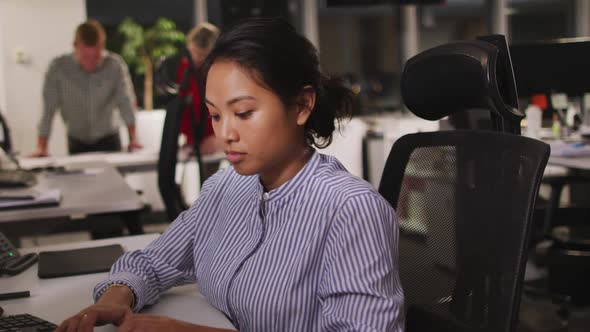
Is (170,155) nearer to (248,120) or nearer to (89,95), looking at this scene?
(248,120)

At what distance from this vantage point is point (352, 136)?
209 inches

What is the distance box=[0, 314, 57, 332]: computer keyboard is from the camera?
1196 mm

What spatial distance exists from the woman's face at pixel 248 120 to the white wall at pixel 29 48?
5897 millimetres

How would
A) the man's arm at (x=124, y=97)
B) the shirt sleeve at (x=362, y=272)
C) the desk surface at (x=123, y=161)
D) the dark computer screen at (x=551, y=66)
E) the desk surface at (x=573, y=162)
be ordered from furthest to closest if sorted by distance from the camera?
the man's arm at (x=124, y=97) → the desk surface at (x=123, y=161) → the desk surface at (x=573, y=162) → the dark computer screen at (x=551, y=66) → the shirt sleeve at (x=362, y=272)

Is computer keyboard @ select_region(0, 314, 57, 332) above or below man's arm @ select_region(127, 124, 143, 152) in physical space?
above

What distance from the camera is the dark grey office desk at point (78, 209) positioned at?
8.13 ft

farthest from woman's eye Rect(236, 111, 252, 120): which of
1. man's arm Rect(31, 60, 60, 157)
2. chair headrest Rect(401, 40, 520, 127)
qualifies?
man's arm Rect(31, 60, 60, 157)

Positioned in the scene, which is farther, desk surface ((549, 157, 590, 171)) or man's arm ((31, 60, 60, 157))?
man's arm ((31, 60, 60, 157))

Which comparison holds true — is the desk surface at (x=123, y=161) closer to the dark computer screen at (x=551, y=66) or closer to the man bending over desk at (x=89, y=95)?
the man bending over desk at (x=89, y=95)

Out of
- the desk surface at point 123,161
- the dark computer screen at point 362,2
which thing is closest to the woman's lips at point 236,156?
the desk surface at point 123,161

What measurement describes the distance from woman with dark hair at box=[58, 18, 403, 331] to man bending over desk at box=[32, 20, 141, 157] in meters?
3.85

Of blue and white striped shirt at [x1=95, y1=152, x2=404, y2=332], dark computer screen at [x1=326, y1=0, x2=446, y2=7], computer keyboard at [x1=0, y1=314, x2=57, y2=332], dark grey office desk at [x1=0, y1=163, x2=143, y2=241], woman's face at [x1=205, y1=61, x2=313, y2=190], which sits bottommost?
dark grey office desk at [x1=0, y1=163, x2=143, y2=241]

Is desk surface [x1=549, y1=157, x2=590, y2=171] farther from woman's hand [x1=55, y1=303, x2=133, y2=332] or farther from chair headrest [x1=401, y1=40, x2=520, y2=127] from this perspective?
woman's hand [x1=55, y1=303, x2=133, y2=332]

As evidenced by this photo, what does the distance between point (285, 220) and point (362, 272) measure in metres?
0.20
